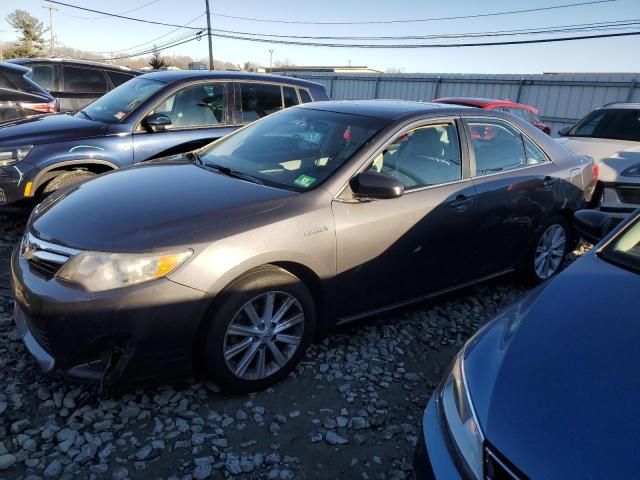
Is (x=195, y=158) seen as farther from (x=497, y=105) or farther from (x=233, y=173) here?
(x=497, y=105)

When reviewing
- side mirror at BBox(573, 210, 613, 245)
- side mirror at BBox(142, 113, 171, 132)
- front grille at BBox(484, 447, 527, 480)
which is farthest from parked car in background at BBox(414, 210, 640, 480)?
side mirror at BBox(142, 113, 171, 132)

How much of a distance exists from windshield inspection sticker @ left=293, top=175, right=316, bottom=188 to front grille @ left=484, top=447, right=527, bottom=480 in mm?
1874

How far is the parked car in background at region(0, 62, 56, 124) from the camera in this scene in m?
7.03

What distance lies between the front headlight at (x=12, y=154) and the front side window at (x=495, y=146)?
3.83 m

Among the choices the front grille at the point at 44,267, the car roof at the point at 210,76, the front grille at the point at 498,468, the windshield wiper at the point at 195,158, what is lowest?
the front grille at the point at 498,468

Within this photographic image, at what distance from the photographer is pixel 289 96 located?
605 cm

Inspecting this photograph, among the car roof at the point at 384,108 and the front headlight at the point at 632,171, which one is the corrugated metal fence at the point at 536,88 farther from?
the car roof at the point at 384,108

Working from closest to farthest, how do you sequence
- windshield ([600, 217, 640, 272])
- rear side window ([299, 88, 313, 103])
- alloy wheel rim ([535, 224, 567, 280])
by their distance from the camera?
windshield ([600, 217, 640, 272]) → alloy wheel rim ([535, 224, 567, 280]) → rear side window ([299, 88, 313, 103])

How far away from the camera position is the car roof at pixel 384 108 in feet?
11.3

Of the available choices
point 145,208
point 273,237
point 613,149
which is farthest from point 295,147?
point 613,149

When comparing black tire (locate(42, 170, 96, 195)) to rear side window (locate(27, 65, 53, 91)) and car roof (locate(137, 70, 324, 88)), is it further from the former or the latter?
rear side window (locate(27, 65, 53, 91))

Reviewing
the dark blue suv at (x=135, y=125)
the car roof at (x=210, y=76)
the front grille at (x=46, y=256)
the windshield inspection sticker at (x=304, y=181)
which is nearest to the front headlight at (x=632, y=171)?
the dark blue suv at (x=135, y=125)

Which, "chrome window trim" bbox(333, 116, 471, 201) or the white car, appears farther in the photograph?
the white car

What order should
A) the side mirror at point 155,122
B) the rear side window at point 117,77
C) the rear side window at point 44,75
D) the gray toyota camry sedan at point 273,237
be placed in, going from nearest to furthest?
the gray toyota camry sedan at point 273,237
the side mirror at point 155,122
the rear side window at point 44,75
the rear side window at point 117,77
